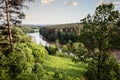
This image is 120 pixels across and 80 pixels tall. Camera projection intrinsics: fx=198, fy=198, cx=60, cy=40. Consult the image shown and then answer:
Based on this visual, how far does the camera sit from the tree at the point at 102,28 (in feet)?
52.9

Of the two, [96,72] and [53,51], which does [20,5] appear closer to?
[96,72]

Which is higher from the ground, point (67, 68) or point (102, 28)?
point (102, 28)

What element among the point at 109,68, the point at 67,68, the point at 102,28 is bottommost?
the point at 67,68

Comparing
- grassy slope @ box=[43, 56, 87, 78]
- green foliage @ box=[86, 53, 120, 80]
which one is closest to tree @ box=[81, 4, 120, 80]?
green foliage @ box=[86, 53, 120, 80]

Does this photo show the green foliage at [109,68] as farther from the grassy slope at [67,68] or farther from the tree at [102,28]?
the grassy slope at [67,68]

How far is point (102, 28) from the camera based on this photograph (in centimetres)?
1633

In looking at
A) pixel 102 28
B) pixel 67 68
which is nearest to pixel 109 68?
pixel 102 28

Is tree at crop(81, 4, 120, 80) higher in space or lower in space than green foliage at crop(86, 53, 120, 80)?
higher

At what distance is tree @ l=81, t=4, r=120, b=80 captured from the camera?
634 inches

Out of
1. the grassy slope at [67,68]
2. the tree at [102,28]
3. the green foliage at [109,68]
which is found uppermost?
the tree at [102,28]

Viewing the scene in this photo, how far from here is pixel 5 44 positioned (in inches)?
771

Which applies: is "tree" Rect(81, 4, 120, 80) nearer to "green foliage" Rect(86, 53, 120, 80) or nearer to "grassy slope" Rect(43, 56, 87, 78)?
"green foliage" Rect(86, 53, 120, 80)

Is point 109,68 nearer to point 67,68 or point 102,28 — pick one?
point 102,28

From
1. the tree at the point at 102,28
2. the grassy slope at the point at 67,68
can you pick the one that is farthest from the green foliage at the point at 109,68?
the grassy slope at the point at 67,68
